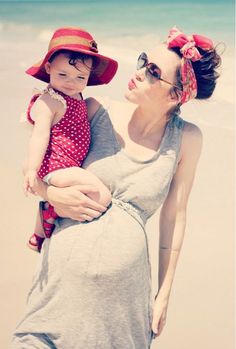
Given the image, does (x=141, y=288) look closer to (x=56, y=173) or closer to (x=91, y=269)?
(x=91, y=269)

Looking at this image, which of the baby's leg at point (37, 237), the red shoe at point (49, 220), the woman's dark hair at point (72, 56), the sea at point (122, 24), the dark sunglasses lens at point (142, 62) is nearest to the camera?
the woman's dark hair at point (72, 56)

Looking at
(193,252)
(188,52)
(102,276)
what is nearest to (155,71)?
(188,52)

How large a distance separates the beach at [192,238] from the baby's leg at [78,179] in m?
0.32

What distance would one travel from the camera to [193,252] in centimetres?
452

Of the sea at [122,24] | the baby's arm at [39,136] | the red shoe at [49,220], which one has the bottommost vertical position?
the sea at [122,24]

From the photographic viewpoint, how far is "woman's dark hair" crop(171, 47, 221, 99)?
98.6 inches

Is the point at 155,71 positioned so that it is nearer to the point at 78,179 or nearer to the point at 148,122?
the point at 148,122

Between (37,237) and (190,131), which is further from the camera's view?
(37,237)

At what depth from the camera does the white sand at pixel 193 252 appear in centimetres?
376

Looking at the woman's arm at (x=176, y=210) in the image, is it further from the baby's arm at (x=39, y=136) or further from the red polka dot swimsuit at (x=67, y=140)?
the baby's arm at (x=39, y=136)

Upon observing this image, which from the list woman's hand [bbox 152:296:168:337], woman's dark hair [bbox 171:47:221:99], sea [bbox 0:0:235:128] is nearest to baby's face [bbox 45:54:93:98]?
woman's dark hair [bbox 171:47:221:99]

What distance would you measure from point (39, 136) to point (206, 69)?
32.0 inches

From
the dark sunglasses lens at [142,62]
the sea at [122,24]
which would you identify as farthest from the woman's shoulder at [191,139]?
the sea at [122,24]

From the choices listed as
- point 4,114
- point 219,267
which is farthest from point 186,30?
point 219,267
